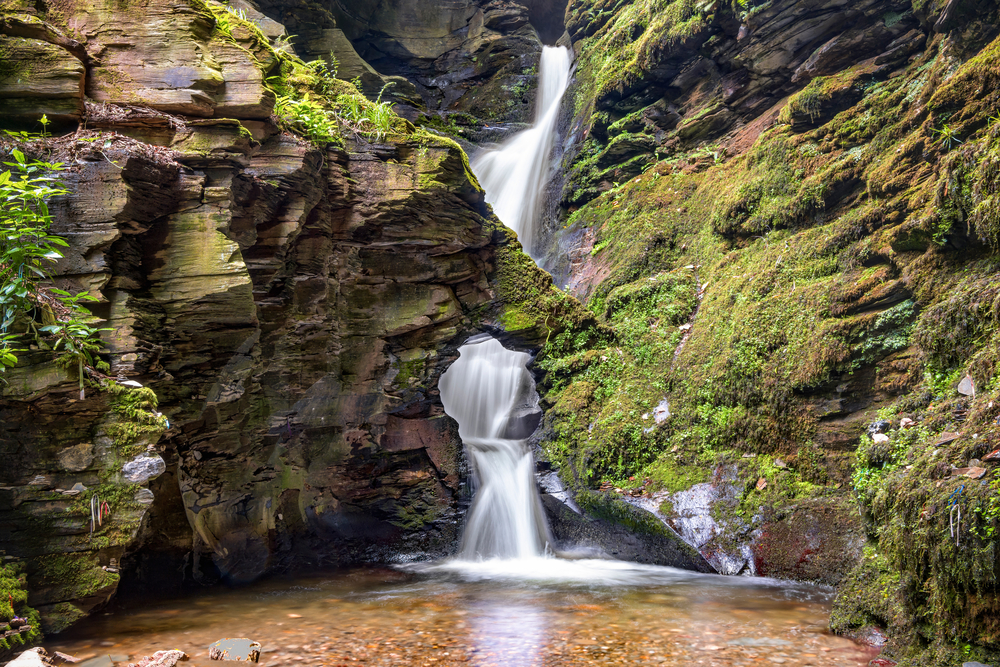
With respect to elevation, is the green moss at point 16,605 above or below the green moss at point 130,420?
below

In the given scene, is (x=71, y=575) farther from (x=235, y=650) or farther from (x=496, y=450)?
(x=496, y=450)

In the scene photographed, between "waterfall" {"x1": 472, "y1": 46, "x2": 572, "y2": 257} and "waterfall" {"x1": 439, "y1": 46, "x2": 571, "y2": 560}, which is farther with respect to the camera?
"waterfall" {"x1": 472, "y1": 46, "x2": 572, "y2": 257}

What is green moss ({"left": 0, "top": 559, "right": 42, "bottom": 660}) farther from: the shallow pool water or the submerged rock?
the submerged rock

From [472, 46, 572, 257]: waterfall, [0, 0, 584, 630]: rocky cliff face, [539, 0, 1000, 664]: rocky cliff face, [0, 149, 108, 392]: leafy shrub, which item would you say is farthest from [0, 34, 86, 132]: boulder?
[472, 46, 572, 257]: waterfall

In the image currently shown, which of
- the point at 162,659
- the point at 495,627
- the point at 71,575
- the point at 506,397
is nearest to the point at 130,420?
the point at 71,575

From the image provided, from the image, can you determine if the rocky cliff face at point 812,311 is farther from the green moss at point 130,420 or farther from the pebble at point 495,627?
the green moss at point 130,420

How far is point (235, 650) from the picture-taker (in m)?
4.26

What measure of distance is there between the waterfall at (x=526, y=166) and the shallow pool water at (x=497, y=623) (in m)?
9.31

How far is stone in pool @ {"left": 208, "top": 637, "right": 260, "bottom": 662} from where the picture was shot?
4.17m

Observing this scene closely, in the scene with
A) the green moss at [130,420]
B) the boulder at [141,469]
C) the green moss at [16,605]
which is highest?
the green moss at [130,420]

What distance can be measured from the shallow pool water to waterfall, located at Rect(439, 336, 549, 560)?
5.32 feet

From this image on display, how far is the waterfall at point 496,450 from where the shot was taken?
9109mm

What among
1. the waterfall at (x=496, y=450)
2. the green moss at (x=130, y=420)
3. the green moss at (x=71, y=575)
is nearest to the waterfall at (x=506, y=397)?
the waterfall at (x=496, y=450)

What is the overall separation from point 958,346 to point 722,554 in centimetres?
356
